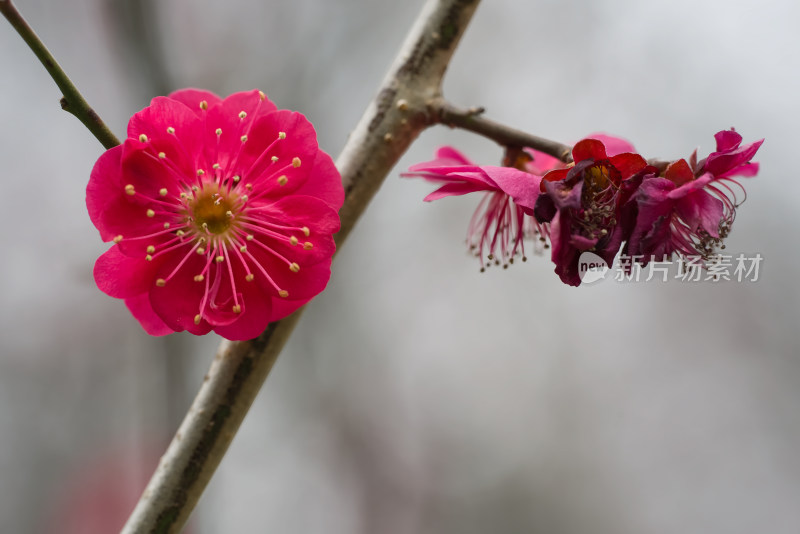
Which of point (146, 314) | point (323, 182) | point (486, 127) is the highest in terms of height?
point (486, 127)

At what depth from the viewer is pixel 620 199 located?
41cm

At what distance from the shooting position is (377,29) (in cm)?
193

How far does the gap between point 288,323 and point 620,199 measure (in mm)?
280

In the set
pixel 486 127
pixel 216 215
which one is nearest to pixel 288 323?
pixel 216 215

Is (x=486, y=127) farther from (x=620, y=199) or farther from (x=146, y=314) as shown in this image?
(x=146, y=314)

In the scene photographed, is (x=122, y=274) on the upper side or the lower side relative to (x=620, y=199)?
lower

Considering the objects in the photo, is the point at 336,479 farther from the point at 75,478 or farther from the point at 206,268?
the point at 206,268

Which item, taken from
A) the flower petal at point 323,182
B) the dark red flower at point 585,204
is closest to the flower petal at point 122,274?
the flower petal at point 323,182

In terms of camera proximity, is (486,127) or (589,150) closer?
(589,150)

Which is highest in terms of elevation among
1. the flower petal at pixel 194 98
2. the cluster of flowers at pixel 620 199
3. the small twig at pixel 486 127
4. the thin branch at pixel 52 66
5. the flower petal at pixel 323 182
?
the small twig at pixel 486 127

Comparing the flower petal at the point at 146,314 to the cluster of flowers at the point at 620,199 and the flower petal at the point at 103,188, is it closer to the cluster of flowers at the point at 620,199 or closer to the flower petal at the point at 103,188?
the flower petal at the point at 103,188

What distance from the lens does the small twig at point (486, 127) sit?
0.50 m

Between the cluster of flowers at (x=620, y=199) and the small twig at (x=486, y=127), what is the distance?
82 mm

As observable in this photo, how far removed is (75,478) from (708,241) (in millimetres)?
1702
